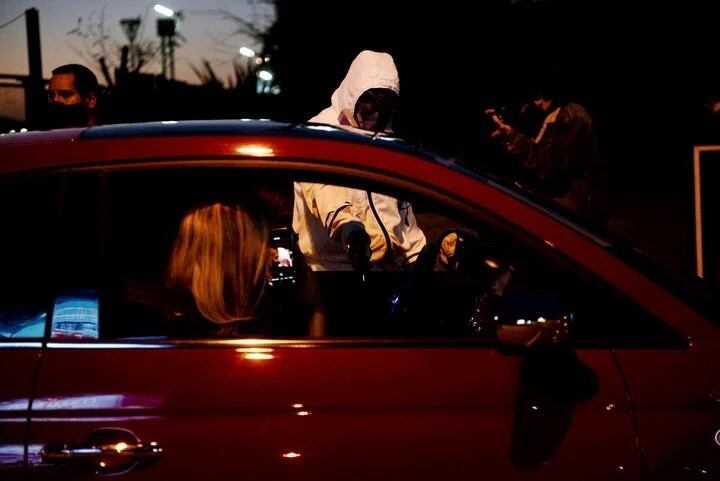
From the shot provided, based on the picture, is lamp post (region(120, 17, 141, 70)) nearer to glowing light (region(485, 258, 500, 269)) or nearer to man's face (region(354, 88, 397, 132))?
man's face (region(354, 88, 397, 132))

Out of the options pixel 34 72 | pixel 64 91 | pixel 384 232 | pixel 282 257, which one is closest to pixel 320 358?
pixel 282 257

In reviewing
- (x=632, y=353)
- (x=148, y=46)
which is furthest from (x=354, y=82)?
(x=148, y=46)

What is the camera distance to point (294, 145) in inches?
108

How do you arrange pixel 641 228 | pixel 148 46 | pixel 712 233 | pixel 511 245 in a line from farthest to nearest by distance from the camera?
pixel 148 46 < pixel 641 228 < pixel 712 233 < pixel 511 245

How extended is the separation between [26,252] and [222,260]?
20.1 inches

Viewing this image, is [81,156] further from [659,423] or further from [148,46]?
[148,46]

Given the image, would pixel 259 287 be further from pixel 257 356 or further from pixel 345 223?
pixel 345 223

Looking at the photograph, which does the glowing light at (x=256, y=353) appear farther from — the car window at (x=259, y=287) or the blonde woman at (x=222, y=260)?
the blonde woman at (x=222, y=260)

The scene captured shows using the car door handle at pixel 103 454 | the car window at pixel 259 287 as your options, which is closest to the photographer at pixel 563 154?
the car window at pixel 259 287

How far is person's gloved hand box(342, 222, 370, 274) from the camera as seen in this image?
3.68 metres

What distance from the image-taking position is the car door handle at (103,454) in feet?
8.09

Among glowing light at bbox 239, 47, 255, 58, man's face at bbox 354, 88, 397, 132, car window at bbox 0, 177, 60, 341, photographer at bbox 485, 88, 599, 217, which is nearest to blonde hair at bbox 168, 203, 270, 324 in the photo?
car window at bbox 0, 177, 60, 341

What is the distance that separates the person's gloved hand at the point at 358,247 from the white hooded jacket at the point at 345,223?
48 millimetres

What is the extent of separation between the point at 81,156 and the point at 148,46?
49.0 ft
